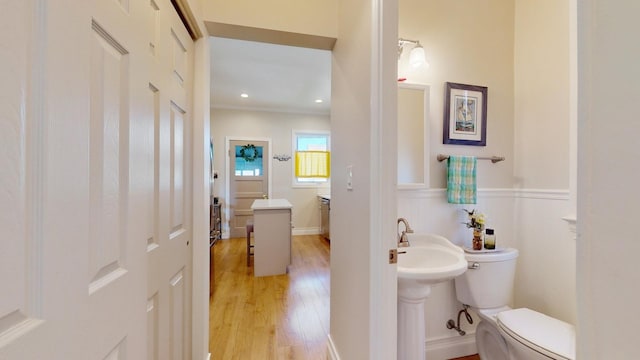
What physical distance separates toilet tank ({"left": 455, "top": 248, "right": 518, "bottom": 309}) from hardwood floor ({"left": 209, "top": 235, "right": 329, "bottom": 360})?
1.11 metres

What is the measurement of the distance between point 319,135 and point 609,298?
5.29 m

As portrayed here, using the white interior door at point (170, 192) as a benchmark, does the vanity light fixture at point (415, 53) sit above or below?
above

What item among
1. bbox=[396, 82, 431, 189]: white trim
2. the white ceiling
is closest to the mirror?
bbox=[396, 82, 431, 189]: white trim

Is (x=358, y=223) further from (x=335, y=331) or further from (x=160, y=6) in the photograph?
(x=160, y=6)

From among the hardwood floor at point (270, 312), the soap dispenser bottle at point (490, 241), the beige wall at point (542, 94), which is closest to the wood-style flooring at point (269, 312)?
the hardwood floor at point (270, 312)

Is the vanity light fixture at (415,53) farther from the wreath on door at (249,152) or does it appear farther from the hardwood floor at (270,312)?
the wreath on door at (249,152)

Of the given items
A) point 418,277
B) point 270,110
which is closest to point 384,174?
point 418,277

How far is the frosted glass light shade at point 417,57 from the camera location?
1590 millimetres

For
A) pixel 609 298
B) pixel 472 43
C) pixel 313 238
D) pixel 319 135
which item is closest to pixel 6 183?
pixel 609 298

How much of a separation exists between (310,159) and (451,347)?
410cm

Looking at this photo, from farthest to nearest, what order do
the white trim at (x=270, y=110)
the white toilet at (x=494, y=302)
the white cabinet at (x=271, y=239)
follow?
the white trim at (x=270, y=110) < the white cabinet at (x=271, y=239) < the white toilet at (x=494, y=302)

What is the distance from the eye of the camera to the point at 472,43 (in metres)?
1.76

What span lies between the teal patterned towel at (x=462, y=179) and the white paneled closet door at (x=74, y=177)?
1.69 m

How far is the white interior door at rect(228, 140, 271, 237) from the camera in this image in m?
5.05
